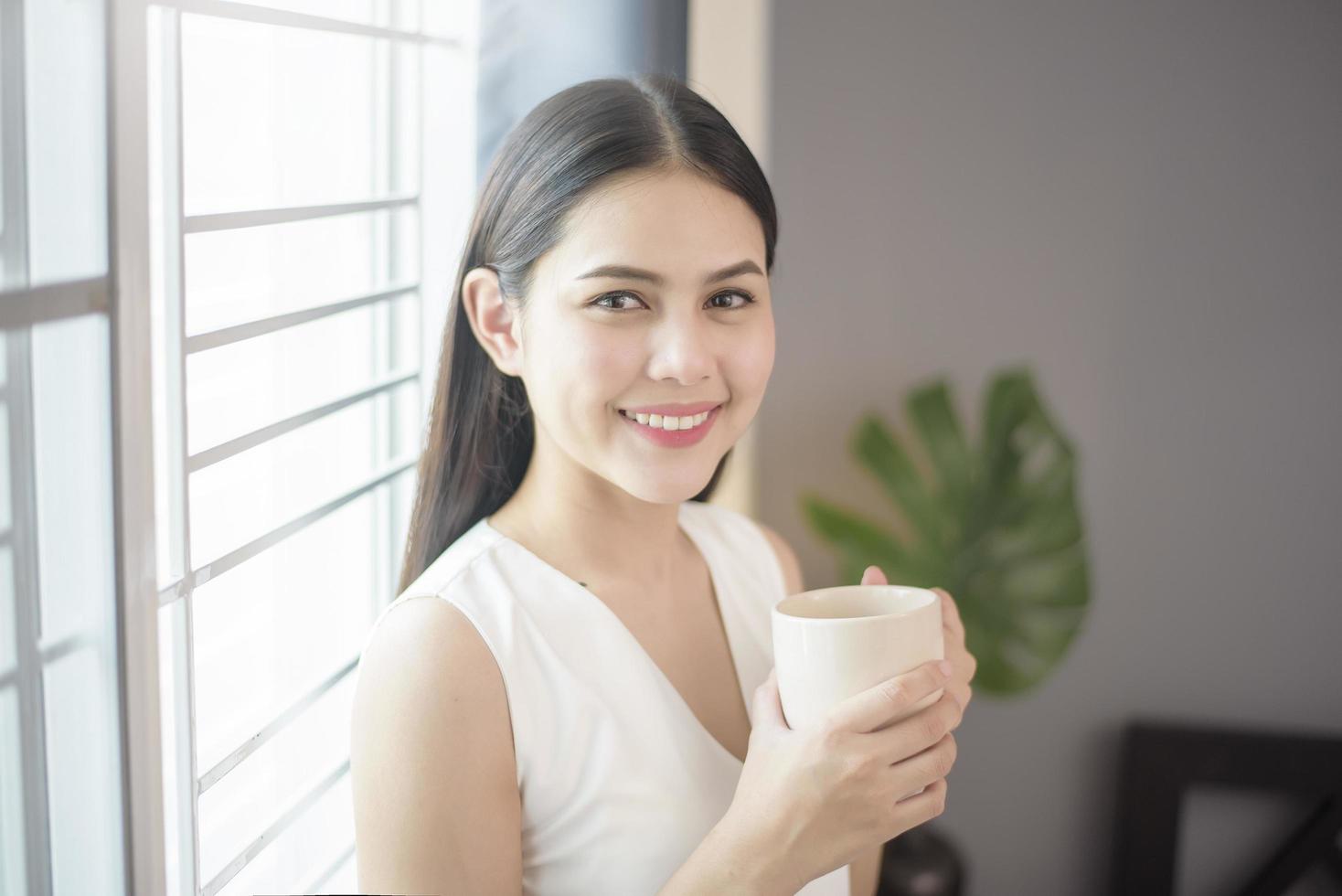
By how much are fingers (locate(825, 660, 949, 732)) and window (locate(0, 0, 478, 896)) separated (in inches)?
22.7

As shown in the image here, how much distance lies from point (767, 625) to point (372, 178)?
2.73ft

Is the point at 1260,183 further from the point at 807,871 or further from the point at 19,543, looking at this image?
the point at 19,543

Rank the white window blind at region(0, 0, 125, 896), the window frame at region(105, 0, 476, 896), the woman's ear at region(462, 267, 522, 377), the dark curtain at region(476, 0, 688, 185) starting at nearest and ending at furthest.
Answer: the white window blind at region(0, 0, 125, 896)
the window frame at region(105, 0, 476, 896)
the woman's ear at region(462, 267, 522, 377)
the dark curtain at region(476, 0, 688, 185)

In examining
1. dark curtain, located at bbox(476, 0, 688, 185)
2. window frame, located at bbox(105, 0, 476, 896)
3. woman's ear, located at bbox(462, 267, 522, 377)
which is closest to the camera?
window frame, located at bbox(105, 0, 476, 896)

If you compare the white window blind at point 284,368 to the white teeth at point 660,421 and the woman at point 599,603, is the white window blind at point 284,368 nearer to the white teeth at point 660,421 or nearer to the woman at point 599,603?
the woman at point 599,603

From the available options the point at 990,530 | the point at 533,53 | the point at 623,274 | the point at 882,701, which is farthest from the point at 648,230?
the point at 990,530

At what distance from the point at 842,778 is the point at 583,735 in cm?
27

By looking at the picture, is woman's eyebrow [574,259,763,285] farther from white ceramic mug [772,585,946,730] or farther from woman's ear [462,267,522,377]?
white ceramic mug [772,585,946,730]

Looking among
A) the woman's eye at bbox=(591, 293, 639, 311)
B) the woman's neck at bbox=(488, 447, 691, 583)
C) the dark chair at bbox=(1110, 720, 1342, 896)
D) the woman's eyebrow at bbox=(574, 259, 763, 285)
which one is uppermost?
the woman's eyebrow at bbox=(574, 259, 763, 285)

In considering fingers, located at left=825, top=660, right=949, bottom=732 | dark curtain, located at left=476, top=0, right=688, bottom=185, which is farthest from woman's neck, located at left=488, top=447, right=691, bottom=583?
dark curtain, located at left=476, top=0, right=688, bottom=185

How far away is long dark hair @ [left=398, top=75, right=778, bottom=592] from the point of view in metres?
1.08

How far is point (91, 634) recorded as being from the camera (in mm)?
907

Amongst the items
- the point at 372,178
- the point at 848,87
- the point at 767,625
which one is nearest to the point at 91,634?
the point at 767,625

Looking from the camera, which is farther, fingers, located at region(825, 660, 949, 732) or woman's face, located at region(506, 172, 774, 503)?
woman's face, located at region(506, 172, 774, 503)
